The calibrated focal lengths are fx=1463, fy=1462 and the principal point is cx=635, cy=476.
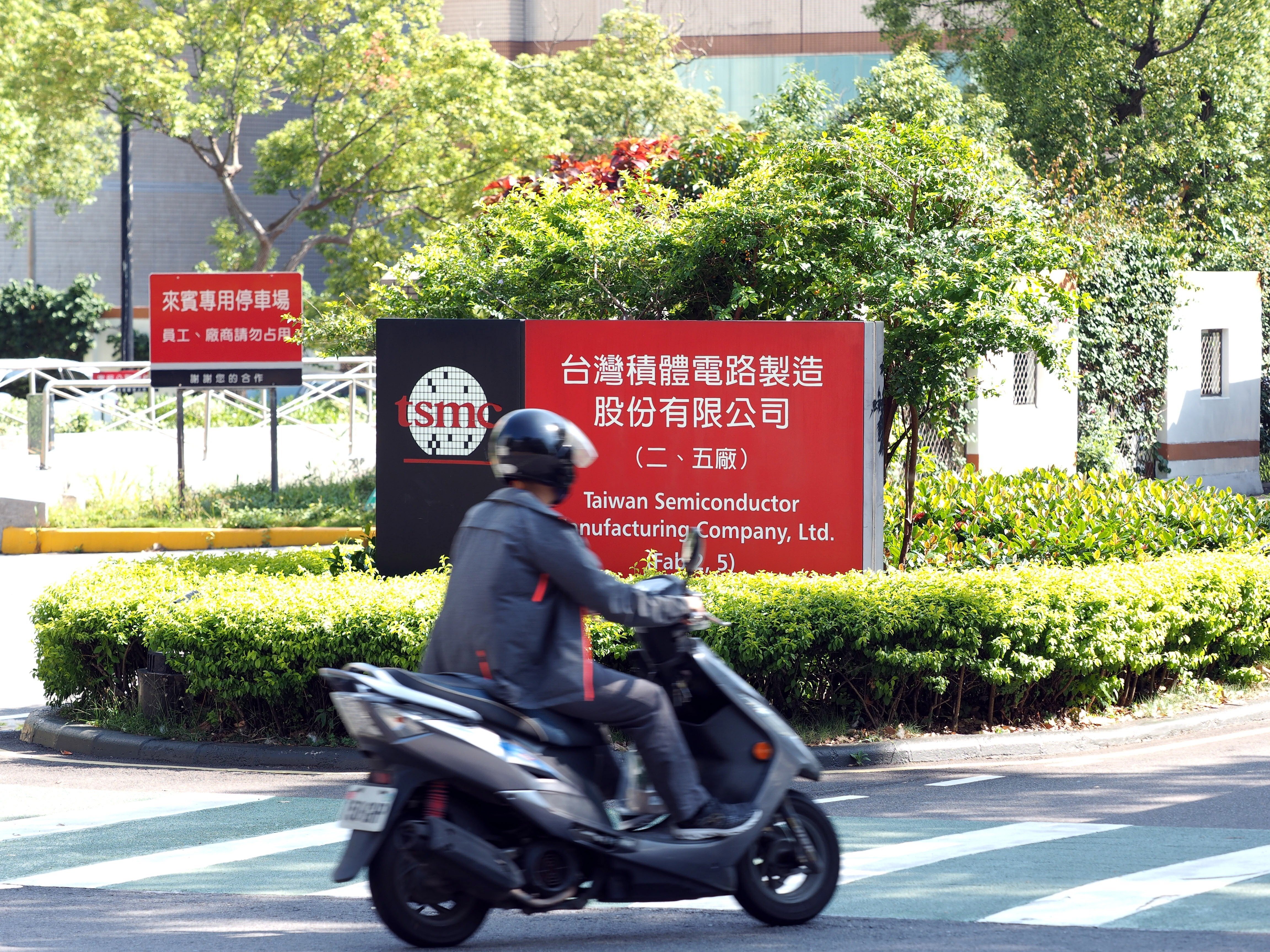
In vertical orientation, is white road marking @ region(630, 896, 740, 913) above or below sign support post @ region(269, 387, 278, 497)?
below

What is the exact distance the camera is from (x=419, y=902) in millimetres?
4711

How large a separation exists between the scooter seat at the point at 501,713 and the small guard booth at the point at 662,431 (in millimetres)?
4578

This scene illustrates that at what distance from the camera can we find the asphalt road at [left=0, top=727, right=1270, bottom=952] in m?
4.94

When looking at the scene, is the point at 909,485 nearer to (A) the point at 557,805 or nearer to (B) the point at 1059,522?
(B) the point at 1059,522

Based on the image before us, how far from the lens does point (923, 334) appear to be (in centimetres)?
963

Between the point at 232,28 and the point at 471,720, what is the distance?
2899 centimetres

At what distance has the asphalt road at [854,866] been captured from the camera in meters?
4.94

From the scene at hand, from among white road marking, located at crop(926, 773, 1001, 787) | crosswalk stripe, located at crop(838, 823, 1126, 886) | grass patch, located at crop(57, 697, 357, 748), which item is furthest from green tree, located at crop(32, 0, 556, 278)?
crosswalk stripe, located at crop(838, 823, 1126, 886)

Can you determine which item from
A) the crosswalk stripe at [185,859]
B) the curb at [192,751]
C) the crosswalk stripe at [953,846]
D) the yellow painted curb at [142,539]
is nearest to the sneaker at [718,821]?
the crosswalk stripe at [953,846]

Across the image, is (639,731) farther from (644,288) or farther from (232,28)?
(232,28)

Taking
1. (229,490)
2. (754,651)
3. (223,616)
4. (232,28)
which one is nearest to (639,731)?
(754,651)

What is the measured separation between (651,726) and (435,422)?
5373mm

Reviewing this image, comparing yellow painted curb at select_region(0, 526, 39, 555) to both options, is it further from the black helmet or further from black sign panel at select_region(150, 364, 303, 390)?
the black helmet

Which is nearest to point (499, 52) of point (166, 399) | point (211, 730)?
point (166, 399)
